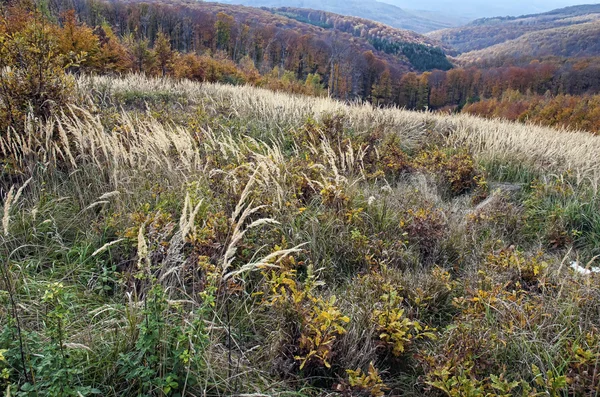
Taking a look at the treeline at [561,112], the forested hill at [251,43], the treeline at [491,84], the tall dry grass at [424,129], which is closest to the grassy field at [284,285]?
the tall dry grass at [424,129]

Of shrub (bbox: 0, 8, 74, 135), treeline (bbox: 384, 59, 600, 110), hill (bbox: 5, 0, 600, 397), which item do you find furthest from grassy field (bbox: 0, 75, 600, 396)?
treeline (bbox: 384, 59, 600, 110)

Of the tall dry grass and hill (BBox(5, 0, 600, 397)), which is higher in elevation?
the tall dry grass

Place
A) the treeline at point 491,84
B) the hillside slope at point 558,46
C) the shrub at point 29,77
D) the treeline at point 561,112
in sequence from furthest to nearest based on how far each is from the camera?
the hillside slope at point 558,46 → the treeline at point 491,84 → the treeline at point 561,112 → the shrub at point 29,77

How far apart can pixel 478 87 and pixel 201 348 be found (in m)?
111

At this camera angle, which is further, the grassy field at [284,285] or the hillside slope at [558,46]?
the hillside slope at [558,46]

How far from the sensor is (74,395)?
4.16 ft

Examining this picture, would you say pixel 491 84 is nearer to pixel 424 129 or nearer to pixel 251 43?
pixel 251 43

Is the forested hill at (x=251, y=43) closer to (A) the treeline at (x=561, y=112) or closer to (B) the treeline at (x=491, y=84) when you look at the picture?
(B) the treeline at (x=491, y=84)

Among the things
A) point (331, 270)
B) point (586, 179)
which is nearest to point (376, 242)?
point (331, 270)

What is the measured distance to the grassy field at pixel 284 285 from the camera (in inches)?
58.9

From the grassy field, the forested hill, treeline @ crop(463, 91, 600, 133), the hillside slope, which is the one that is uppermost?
the hillside slope

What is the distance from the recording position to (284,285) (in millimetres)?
2244

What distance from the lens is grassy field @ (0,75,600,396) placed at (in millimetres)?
1495

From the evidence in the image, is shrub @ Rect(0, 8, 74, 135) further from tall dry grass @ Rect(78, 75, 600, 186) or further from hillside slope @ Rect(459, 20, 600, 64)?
hillside slope @ Rect(459, 20, 600, 64)
